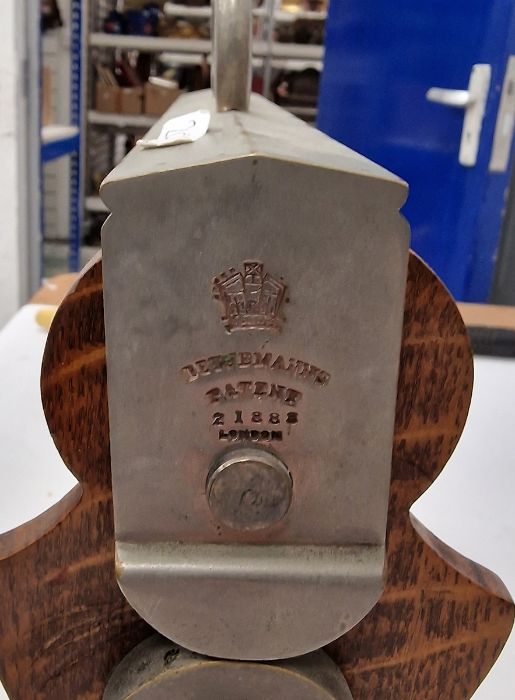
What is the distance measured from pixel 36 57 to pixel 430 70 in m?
0.77

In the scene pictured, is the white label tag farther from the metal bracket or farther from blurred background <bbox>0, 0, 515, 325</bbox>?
blurred background <bbox>0, 0, 515, 325</bbox>

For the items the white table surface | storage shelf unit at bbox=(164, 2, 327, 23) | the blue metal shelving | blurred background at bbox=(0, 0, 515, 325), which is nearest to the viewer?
the white table surface

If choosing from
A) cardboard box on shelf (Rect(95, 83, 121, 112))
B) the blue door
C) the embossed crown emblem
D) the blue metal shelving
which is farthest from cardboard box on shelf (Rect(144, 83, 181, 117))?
the embossed crown emblem

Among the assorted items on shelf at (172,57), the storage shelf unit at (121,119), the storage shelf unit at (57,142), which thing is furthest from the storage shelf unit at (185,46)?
the storage shelf unit at (57,142)

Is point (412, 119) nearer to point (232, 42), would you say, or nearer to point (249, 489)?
point (232, 42)

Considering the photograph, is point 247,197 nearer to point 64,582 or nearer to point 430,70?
point 64,582

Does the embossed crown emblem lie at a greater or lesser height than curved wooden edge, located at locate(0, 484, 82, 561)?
greater

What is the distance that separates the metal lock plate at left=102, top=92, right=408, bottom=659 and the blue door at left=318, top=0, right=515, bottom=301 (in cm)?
119

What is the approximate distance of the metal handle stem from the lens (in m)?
0.35

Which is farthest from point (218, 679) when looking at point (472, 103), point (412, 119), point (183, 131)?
point (412, 119)

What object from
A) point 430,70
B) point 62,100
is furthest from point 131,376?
point 62,100

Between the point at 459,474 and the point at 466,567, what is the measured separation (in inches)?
14.5

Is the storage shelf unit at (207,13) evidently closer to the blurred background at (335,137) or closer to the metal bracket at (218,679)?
the blurred background at (335,137)

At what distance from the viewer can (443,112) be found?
4.90 feet
